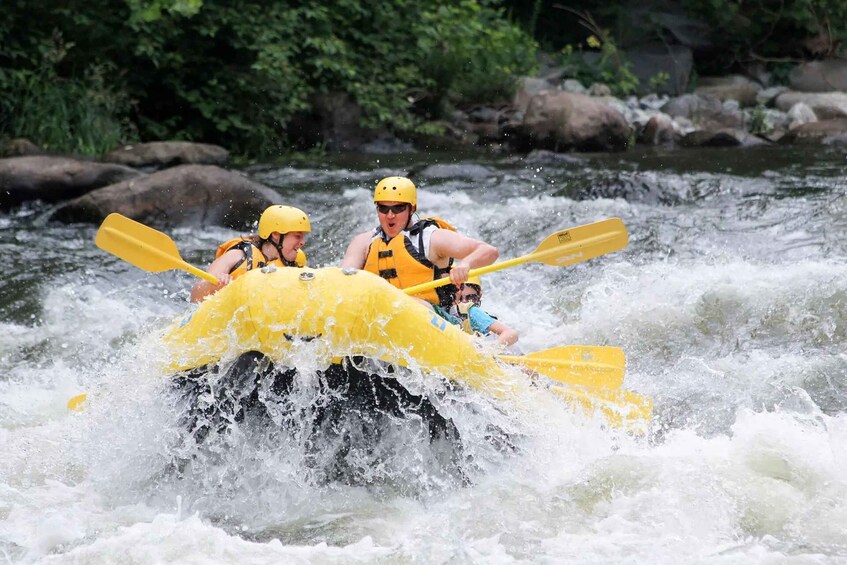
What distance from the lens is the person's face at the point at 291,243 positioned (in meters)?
6.15

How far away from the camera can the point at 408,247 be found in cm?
579

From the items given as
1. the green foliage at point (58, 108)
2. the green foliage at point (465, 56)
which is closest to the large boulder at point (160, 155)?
the green foliage at point (58, 108)

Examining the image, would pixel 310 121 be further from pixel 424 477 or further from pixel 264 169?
pixel 424 477

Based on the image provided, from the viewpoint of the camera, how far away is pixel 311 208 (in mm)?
10648

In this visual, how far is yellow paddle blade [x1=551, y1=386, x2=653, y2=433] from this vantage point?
212 inches

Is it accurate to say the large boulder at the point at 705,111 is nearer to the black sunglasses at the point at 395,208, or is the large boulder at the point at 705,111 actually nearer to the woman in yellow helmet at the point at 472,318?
the woman in yellow helmet at the point at 472,318

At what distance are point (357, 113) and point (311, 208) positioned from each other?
4313 millimetres

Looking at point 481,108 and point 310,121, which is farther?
point 481,108

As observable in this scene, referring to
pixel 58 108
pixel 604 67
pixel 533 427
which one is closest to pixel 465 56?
pixel 604 67

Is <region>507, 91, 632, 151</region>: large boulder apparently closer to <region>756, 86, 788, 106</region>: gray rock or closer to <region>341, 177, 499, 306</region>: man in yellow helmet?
<region>756, 86, 788, 106</region>: gray rock

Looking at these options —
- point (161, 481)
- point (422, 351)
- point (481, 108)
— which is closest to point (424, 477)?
point (422, 351)

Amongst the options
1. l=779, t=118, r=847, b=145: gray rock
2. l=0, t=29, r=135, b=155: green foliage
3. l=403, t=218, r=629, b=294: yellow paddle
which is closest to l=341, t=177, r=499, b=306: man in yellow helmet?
l=403, t=218, r=629, b=294: yellow paddle

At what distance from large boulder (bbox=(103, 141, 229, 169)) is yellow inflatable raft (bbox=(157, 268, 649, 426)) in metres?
7.41

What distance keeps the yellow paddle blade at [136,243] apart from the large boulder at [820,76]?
15.3 m
